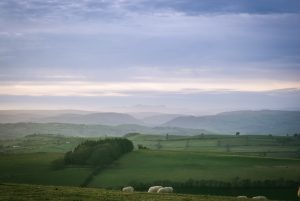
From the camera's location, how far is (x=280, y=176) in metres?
80.2

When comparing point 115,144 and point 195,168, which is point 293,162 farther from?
point 115,144

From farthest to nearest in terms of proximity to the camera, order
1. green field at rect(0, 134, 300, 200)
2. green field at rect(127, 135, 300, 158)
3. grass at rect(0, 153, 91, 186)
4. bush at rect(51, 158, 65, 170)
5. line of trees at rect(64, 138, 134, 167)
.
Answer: green field at rect(127, 135, 300, 158) → line of trees at rect(64, 138, 134, 167) → bush at rect(51, 158, 65, 170) → grass at rect(0, 153, 91, 186) → green field at rect(0, 134, 300, 200)

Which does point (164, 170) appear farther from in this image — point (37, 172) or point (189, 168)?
point (37, 172)

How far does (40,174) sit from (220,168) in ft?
134

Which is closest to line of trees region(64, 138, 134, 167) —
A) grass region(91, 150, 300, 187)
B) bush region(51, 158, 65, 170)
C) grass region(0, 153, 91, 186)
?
bush region(51, 158, 65, 170)

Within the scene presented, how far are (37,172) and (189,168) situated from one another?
114 feet

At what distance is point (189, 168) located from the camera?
94.2m

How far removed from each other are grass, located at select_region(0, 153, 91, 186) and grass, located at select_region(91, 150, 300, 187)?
5212 mm

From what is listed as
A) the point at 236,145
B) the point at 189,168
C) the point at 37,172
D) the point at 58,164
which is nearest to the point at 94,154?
the point at 58,164

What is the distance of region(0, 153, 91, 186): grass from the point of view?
8200 cm

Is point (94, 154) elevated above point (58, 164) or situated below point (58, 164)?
above

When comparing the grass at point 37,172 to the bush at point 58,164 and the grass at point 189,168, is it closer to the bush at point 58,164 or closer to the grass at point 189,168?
the bush at point 58,164

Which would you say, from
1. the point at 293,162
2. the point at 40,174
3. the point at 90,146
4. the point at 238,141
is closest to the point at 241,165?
the point at 293,162

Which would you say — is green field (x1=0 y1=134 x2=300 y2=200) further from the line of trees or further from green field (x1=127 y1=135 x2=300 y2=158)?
green field (x1=127 y1=135 x2=300 y2=158)
